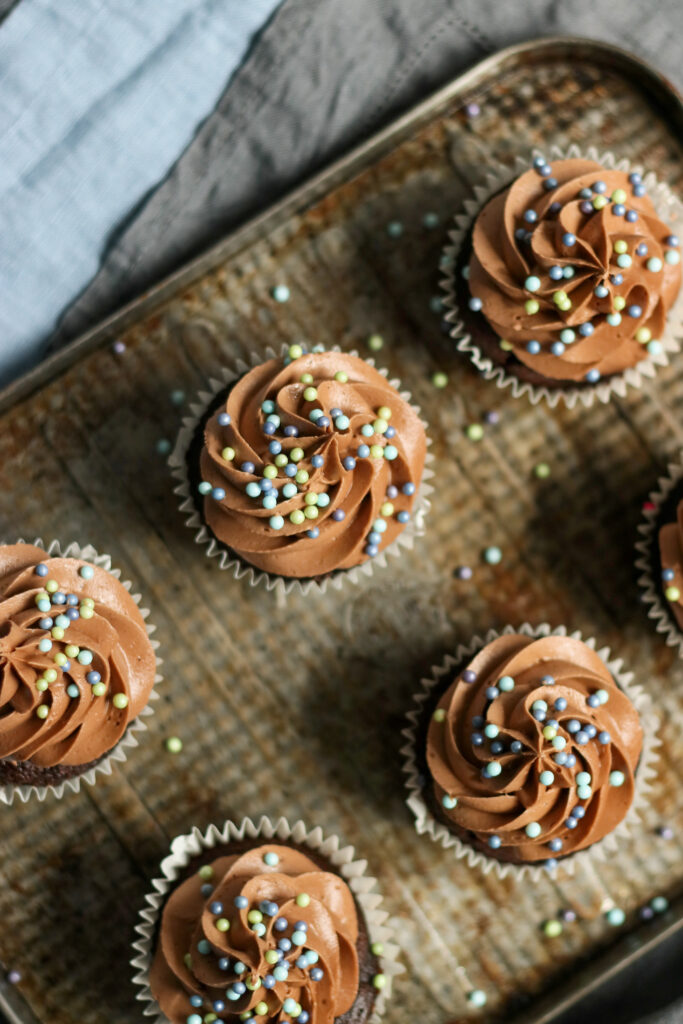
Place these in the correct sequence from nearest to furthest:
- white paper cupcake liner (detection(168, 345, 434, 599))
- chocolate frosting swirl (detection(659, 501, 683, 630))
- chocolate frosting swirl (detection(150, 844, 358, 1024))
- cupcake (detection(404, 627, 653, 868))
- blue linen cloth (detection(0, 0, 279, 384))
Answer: chocolate frosting swirl (detection(150, 844, 358, 1024))
cupcake (detection(404, 627, 653, 868))
chocolate frosting swirl (detection(659, 501, 683, 630))
white paper cupcake liner (detection(168, 345, 434, 599))
blue linen cloth (detection(0, 0, 279, 384))

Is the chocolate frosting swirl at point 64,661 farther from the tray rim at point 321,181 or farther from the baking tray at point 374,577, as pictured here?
the tray rim at point 321,181

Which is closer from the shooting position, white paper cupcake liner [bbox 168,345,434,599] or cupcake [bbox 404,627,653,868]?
cupcake [bbox 404,627,653,868]

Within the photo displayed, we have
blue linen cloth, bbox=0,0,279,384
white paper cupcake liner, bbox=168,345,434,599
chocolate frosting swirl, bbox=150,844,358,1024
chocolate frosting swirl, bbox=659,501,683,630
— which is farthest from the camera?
blue linen cloth, bbox=0,0,279,384

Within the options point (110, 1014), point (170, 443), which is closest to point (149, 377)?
point (170, 443)

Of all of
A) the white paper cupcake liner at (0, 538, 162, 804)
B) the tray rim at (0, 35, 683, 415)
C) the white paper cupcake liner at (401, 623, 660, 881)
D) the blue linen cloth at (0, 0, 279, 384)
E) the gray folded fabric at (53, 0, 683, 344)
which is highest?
the blue linen cloth at (0, 0, 279, 384)

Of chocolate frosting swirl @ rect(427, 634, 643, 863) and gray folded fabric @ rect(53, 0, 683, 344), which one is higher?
gray folded fabric @ rect(53, 0, 683, 344)

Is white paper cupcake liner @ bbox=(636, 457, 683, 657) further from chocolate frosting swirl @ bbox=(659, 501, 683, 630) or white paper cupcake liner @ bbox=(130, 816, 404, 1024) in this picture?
white paper cupcake liner @ bbox=(130, 816, 404, 1024)

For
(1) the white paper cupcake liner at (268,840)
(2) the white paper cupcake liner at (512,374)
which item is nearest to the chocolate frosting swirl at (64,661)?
(1) the white paper cupcake liner at (268,840)

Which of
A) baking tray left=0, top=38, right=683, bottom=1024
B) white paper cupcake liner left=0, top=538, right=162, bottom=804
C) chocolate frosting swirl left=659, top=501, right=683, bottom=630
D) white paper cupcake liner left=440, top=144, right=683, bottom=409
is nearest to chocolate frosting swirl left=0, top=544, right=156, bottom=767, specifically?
white paper cupcake liner left=0, top=538, right=162, bottom=804
